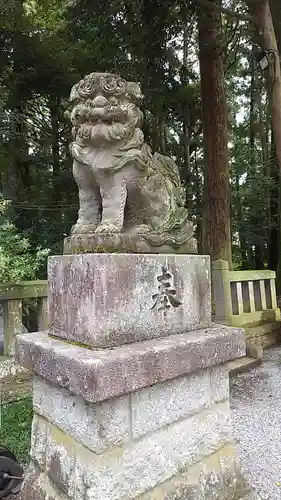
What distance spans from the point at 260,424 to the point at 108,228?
7.72ft

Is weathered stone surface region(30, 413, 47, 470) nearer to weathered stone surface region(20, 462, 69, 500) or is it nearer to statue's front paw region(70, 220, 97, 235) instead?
weathered stone surface region(20, 462, 69, 500)

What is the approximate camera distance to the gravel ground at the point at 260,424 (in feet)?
7.06

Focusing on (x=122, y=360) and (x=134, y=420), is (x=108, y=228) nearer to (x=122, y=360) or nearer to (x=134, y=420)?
(x=122, y=360)

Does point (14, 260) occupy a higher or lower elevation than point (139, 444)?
higher

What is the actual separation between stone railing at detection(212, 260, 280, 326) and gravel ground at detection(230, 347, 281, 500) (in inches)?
28.5

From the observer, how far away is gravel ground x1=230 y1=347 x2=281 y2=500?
7.06ft

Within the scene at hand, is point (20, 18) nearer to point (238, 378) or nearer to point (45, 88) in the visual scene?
point (45, 88)

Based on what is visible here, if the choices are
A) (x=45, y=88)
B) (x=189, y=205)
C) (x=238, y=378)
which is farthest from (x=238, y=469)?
(x=45, y=88)

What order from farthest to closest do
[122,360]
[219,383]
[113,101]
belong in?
[219,383] < [113,101] < [122,360]

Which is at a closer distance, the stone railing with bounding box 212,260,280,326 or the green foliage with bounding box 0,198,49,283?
the green foliage with bounding box 0,198,49,283

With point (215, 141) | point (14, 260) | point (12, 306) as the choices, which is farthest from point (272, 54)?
point (12, 306)

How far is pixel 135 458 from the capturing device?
150 cm

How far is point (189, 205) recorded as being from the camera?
9.02 metres

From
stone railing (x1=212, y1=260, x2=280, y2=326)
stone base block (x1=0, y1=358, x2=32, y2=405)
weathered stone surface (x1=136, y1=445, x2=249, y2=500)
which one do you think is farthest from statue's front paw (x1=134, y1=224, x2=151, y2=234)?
stone railing (x1=212, y1=260, x2=280, y2=326)
